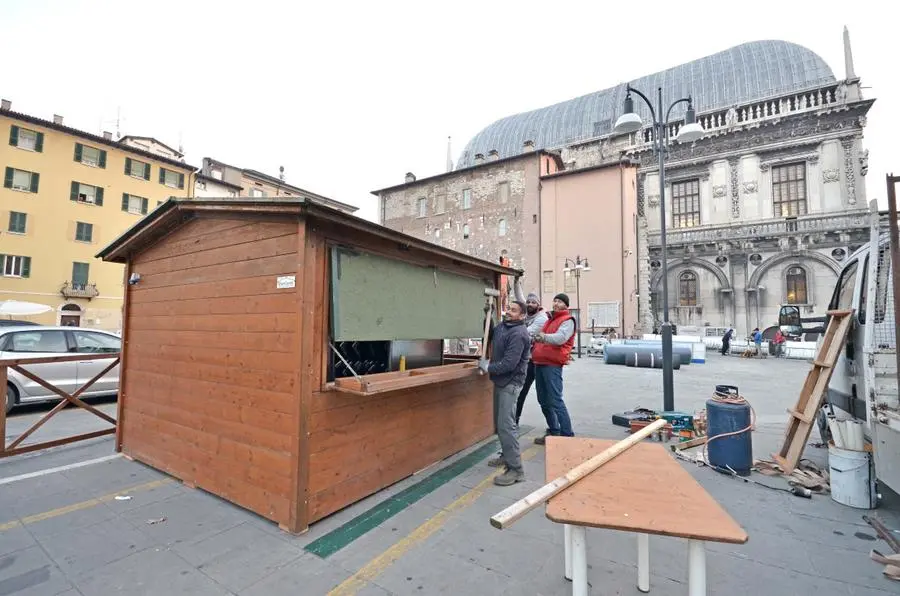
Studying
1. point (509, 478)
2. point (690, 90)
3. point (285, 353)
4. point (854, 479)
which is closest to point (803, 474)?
point (854, 479)

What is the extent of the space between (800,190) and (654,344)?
24766mm

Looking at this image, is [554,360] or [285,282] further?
[554,360]

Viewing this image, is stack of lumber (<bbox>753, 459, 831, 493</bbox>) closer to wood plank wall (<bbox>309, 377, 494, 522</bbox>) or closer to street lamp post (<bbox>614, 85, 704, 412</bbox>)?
street lamp post (<bbox>614, 85, 704, 412</bbox>)

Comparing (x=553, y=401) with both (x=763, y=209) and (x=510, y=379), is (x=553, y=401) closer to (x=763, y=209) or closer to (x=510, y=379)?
(x=510, y=379)

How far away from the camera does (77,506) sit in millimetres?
3867

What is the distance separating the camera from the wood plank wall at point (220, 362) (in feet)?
11.5

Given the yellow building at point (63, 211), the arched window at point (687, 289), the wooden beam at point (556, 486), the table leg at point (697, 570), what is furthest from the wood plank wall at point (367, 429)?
the arched window at point (687, 289)

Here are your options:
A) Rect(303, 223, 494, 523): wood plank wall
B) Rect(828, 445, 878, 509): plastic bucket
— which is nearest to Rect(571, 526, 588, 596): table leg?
Rect(303, 223, 494, 523): wood plank wall

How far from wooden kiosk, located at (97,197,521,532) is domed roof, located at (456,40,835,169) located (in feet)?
134

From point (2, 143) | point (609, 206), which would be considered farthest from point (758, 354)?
point (2, 143)

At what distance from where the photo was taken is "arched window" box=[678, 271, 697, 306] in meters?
31.6

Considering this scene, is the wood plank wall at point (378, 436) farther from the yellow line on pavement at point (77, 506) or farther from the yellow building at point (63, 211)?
the yellow building at point (63, 211)

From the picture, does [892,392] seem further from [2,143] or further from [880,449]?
[2,143]

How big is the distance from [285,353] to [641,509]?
2852mm
